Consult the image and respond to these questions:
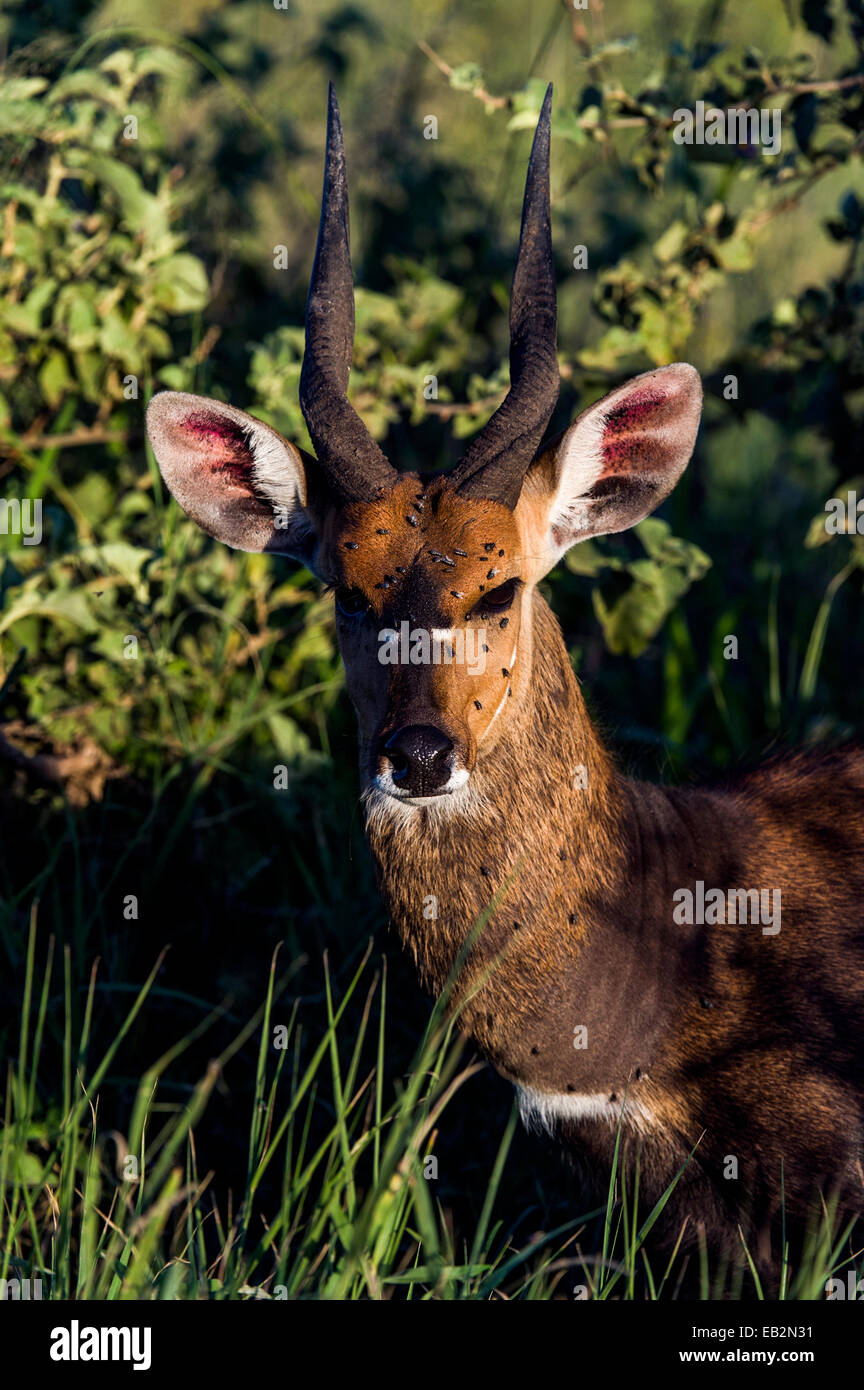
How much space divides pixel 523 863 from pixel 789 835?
0.84m

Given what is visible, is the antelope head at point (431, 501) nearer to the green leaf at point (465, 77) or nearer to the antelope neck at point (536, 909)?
the antelope neck at point (536, 909)

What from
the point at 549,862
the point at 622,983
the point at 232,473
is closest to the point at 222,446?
the point at 232,473

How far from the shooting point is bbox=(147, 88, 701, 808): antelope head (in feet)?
10.9

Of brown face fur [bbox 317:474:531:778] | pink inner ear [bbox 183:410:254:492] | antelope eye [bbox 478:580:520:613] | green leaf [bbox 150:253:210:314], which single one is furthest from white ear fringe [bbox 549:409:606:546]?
green leaf [bbox 150:253:210:314]

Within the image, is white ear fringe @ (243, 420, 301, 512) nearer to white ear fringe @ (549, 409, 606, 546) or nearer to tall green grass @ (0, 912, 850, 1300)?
white ear fringe @ (549, 409, 606, 546)

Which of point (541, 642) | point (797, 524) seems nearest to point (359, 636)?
point (541, 642)

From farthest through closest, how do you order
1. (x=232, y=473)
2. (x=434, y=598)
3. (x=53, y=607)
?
(x=53, y=607), (x=232, y=473), (x=434, y=598)

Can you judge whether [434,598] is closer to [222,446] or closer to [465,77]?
[222,446]

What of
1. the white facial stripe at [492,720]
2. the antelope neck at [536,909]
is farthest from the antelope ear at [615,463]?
the white facial stripe at [492,720]

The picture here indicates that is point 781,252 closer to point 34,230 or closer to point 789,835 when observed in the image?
point 34,230

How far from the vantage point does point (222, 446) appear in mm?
3850

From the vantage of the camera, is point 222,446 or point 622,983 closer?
point 622,983

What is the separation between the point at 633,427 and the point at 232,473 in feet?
3.51

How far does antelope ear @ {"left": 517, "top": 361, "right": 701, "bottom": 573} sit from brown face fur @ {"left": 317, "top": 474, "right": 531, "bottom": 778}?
0.84ft
